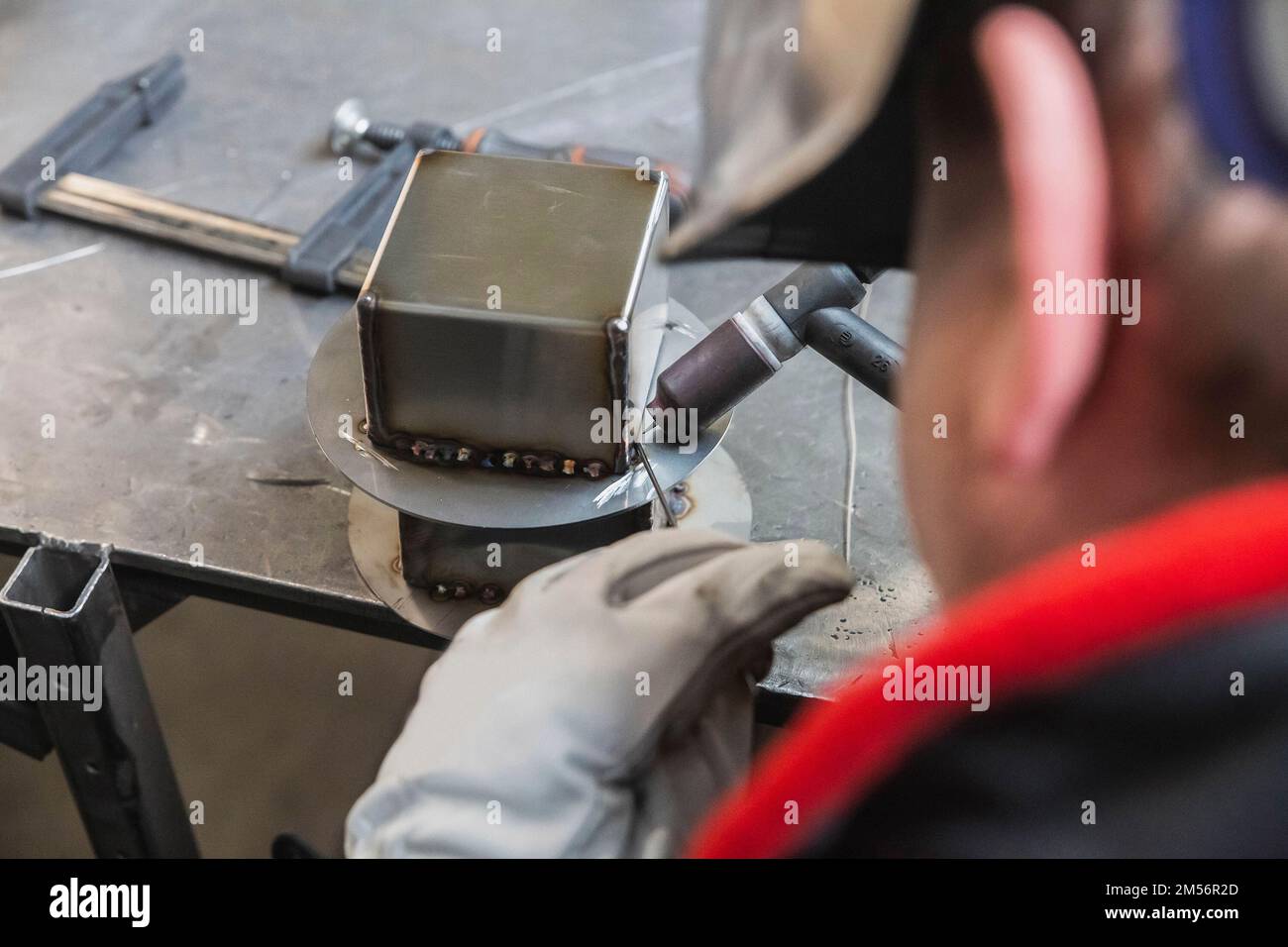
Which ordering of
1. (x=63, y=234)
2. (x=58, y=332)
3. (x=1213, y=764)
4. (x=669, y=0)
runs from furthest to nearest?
(x=669, y=0) < (x=63, y=234) < (x=58, y=332) < (x=1213, y=764)

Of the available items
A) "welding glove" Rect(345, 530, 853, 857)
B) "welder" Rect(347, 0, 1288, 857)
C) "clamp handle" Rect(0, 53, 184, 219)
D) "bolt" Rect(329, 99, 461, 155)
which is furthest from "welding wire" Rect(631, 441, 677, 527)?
"clamp handle" Rect(0, 53, 184, 219)

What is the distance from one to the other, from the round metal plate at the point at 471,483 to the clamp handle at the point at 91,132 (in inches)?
24.9

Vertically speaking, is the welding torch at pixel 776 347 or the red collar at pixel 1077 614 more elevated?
the welding torch at pixel 776 347

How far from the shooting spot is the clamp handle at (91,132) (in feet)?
3.95

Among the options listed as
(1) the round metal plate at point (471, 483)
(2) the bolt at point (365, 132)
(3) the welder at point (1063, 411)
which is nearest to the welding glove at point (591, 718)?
(1) the round metal plate at point (471, 483)

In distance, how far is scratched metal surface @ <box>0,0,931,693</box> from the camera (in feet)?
2.94

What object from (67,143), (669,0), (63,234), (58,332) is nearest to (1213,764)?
(58,332)

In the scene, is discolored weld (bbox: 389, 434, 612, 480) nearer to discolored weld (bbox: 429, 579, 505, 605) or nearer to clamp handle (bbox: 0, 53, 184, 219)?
discolored weld (bbox: 429, 579, 505, 605)

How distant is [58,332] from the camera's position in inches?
42.3

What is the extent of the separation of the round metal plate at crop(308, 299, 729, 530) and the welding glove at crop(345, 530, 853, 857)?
0.11 meters

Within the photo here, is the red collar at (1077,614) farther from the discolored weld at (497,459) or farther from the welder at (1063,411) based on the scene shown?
the discolored weld at (497,459)

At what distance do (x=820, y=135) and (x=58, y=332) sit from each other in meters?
0.94

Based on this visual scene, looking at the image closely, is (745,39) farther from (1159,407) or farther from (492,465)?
(492,465)

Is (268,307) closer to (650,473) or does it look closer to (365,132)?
(365,132)
